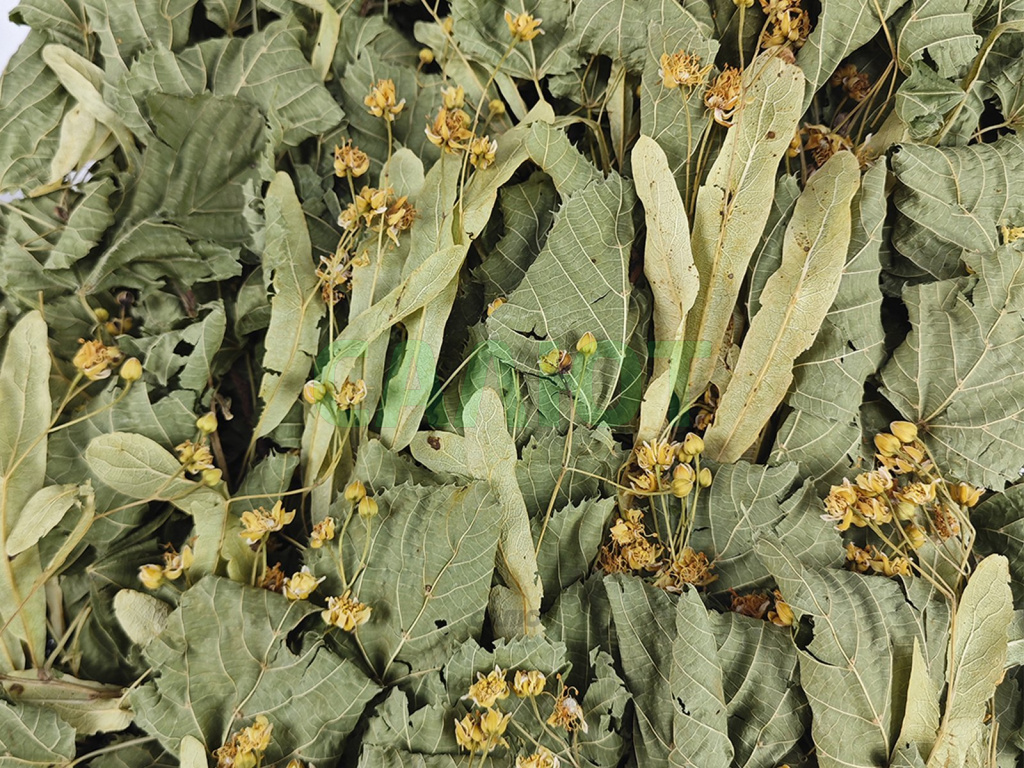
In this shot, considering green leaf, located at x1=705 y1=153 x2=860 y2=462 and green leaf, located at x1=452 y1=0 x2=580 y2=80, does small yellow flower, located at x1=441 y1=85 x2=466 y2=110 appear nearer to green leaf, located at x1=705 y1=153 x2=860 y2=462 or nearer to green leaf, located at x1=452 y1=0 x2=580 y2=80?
green leaf, located at x1=452 y1=0 x2=580 y2=80

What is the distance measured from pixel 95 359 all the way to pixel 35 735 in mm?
239

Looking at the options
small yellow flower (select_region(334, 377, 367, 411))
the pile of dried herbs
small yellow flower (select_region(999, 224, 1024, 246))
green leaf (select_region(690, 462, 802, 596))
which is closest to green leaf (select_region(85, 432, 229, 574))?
the pile of dried herbs

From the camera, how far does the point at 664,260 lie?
529 millimetres

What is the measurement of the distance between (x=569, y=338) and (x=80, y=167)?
0.38 m

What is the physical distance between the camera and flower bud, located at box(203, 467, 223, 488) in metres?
0.53

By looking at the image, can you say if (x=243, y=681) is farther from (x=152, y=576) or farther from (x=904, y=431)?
(x=904, y=431)

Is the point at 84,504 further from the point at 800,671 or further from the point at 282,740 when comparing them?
the point at 800,671

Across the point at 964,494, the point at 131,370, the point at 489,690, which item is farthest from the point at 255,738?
the point at 964,494

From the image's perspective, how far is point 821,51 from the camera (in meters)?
0.54

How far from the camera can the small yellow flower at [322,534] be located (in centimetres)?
52

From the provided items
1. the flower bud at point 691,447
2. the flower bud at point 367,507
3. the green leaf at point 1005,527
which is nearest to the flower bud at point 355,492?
the flower bud at point 367,507

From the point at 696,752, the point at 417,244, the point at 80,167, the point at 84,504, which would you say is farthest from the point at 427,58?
the point at 696,752

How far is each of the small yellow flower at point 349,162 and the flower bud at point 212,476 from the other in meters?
0.22

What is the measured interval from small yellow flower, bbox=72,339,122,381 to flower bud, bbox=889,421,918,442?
527 mm
